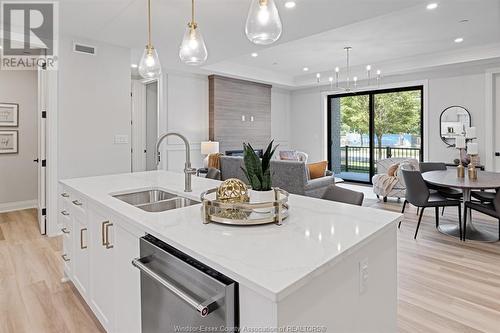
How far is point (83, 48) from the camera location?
158 inches

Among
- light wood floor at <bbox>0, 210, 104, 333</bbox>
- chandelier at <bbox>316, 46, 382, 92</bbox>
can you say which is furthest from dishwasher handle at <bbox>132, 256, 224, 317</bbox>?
chandelier at <bbox>316, 46, 382, 92</bbox>

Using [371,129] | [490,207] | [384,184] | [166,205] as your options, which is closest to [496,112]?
[371,129]

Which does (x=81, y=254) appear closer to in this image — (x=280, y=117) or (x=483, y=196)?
(x=483, y=196)

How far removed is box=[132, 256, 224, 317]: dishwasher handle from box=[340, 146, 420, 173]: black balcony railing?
7053mm

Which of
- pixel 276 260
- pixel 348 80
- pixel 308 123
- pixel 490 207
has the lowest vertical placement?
pixel 490 207

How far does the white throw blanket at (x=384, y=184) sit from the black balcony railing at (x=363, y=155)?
200 centimetres

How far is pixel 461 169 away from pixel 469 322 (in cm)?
241

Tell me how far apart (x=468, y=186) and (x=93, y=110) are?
15.2 ft

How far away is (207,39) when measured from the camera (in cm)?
407

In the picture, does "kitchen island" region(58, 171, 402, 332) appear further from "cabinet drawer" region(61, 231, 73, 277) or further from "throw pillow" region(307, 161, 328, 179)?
"throw pillow" region(307, 161, 328, 179)

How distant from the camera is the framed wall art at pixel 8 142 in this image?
5.13 meters

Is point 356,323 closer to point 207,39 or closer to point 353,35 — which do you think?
point 207,39

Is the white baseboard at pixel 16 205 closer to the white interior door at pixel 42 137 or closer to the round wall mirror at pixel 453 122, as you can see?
the white interior door at pixel 42 137

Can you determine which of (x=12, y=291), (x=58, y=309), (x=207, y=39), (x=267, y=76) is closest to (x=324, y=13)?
(x=207, y=39)
